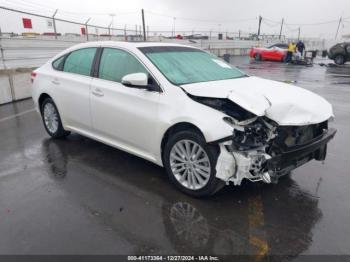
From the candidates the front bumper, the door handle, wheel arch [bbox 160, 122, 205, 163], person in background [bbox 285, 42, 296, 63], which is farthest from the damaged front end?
person in background [bbox 285, 42, 296, 63]

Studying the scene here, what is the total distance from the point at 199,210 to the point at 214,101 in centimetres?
119

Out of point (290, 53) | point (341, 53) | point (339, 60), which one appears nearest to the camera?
point (341, 53)

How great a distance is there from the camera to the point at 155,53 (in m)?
4.34

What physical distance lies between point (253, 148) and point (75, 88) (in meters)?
2.93

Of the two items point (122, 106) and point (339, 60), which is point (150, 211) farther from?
point (339, 60)

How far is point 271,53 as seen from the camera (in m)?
26.0

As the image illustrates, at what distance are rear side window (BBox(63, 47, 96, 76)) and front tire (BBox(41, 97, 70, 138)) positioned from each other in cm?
75

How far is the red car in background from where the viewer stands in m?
25.6

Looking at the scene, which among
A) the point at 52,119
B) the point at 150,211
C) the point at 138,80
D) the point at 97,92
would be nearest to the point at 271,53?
the point at 52,119

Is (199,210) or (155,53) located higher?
(155,53)

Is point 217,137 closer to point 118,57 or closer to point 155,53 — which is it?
point 155,53

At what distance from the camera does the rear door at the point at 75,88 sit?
4870mm

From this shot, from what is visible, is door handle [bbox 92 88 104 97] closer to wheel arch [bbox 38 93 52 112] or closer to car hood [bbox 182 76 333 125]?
car hood [bbox 182 76 333 125]

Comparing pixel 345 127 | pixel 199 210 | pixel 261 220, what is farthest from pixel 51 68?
pixel 345 127
